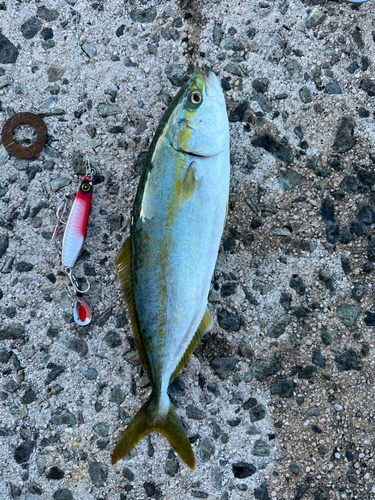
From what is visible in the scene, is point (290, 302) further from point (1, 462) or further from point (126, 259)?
point (1, 462)

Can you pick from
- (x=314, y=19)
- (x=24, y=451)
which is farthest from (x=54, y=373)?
(x=314, y=19)

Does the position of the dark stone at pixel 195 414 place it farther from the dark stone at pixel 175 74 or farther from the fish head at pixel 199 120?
the dark stone at pixel 175 74

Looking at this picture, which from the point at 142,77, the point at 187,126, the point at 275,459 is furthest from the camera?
the point at 142,77

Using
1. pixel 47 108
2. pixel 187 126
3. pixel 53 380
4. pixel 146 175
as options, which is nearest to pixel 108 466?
pixel 53 380

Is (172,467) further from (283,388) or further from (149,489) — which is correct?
(283,388)

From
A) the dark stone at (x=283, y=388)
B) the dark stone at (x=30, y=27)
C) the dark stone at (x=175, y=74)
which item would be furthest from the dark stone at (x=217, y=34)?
the dark stone at (x=283, y=388)
